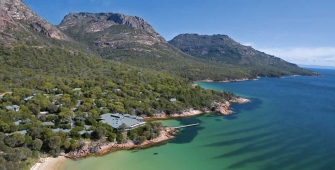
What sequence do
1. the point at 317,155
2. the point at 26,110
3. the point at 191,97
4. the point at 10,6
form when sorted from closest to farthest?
1. the point at 317,155
2. the point at 26,110
3. the point at 191,97
4. the point at 10,6

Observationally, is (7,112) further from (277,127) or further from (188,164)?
(277,127)

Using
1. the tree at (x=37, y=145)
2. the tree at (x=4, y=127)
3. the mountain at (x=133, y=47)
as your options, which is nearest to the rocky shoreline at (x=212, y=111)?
the tree at (x=37, y=145)

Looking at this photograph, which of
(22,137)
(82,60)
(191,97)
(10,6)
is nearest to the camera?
(22,137)

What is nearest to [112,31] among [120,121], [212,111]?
[212,111]

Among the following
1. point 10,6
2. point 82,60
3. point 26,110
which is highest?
point 10,6

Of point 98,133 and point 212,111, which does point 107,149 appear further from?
point 212,111

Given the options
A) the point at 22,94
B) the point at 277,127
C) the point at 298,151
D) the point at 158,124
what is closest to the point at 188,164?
the point at 158,124
